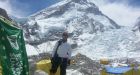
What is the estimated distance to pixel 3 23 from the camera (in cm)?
568

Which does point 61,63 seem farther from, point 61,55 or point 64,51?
point 64,51

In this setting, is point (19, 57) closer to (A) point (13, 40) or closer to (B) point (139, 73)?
(A) point (13, 40)

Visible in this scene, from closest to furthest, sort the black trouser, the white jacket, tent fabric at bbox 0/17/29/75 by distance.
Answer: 1. tent fabric at bbox 0/17/29/75
2. the black trouser
3. the white jacket

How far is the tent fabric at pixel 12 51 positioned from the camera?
17.9ft

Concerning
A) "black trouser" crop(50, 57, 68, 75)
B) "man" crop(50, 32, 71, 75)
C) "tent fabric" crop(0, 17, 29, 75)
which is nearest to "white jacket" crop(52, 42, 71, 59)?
"man" crop(50, 32, 71, 75)

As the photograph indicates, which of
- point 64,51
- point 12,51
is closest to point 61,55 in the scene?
point 64,51

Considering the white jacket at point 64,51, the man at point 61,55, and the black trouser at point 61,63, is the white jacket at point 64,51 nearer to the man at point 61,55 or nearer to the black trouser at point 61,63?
the man at point 61,55

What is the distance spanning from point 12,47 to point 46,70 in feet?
27.9

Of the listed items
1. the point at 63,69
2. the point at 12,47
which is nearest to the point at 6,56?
the point at 12,47

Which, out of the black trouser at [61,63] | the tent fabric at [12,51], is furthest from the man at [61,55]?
the tent fabric at [12,51]

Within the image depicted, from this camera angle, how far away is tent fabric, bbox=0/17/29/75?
5.44 m

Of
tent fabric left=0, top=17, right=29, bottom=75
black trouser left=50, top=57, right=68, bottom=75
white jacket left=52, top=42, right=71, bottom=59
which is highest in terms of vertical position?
tent fabric left=0, top=17, right=29, bottom=75

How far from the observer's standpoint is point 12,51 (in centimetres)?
559

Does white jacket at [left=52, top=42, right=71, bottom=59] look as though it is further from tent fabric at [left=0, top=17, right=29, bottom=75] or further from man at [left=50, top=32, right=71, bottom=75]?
tent fabric at [left=0, top=17, right=29, bottom=75]
